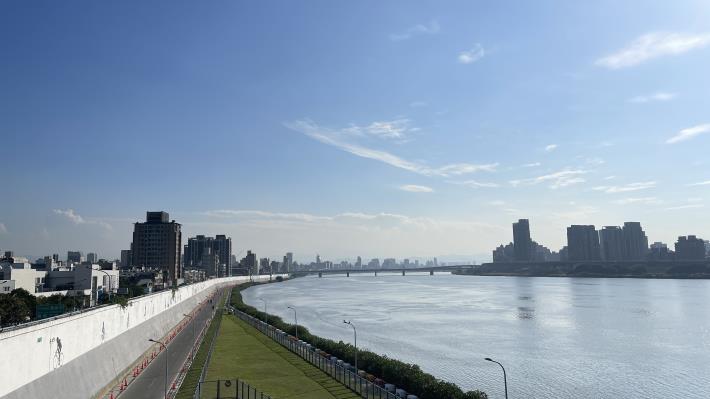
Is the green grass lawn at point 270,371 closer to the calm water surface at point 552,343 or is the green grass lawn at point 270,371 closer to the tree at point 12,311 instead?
the calm water surface at point 552,343

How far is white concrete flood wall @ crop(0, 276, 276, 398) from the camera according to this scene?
3444 centimetres

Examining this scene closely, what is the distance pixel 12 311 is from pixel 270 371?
45.9 metres

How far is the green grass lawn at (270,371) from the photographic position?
46.5 meters

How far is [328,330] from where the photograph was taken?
10906 cm

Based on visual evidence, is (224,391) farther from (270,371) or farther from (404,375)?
(404,375)

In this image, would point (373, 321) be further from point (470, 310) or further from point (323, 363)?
point (323, 363)

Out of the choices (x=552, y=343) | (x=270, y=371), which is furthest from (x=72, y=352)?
(x=552, y=343)

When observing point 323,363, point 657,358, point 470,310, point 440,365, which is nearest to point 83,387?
point 323,363

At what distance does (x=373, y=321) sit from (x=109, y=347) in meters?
74.9

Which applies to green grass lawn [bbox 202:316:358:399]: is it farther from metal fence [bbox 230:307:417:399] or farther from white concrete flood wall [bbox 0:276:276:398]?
white concrete flood wall [bbox 0:276:276:398]

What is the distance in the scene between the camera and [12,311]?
73.3 m

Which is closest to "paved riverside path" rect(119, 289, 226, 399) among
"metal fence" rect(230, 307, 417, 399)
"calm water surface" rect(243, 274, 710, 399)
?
"metal fence" rect(230, 307, 417, 399)

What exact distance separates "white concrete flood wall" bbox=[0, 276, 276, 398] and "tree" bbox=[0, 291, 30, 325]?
17063 mm

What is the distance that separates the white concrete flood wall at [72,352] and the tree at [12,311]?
17.1 m
